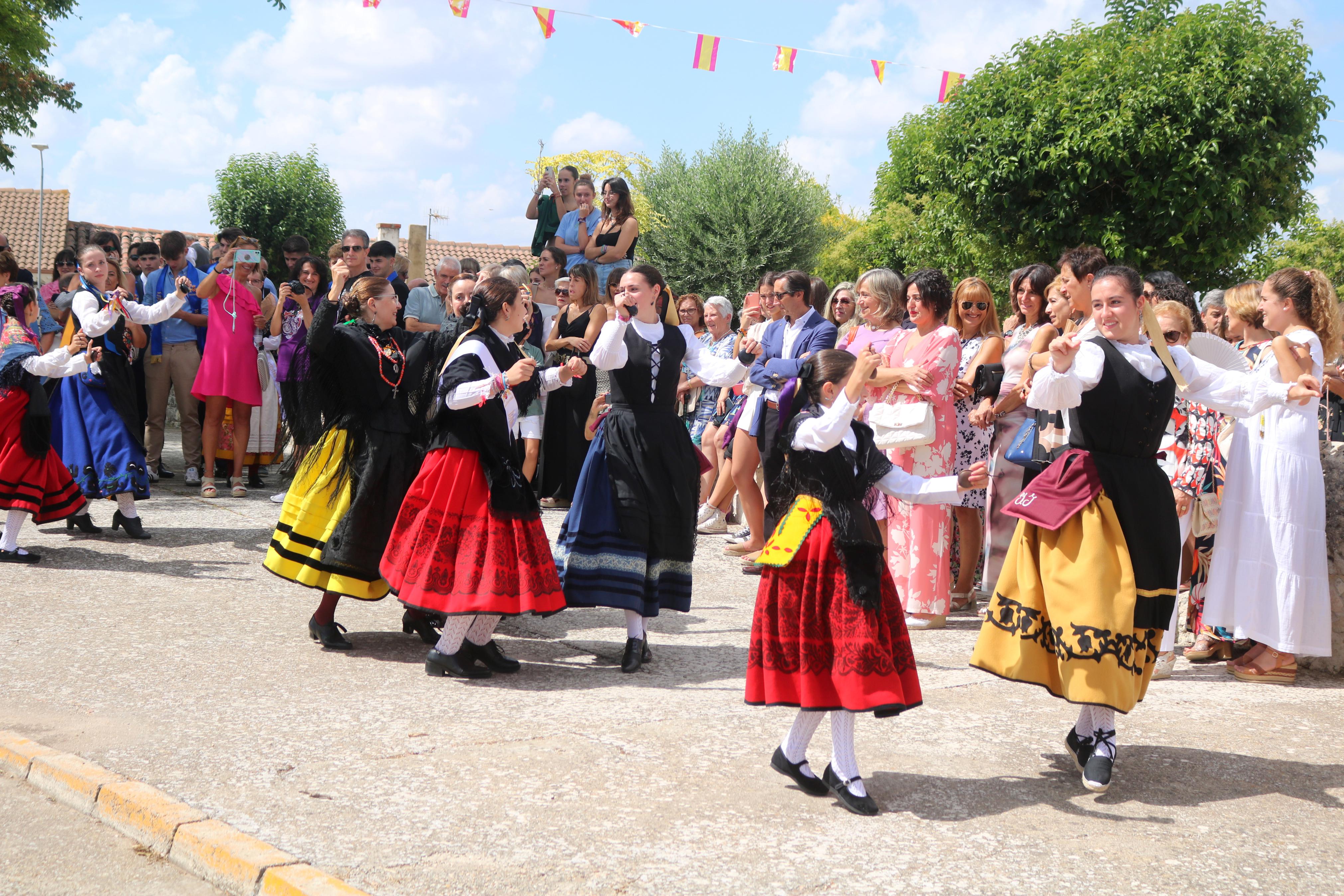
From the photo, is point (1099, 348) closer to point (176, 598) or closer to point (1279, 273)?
point (1279, 273)

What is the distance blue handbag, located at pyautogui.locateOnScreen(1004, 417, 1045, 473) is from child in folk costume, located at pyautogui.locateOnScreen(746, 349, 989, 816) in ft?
6.56

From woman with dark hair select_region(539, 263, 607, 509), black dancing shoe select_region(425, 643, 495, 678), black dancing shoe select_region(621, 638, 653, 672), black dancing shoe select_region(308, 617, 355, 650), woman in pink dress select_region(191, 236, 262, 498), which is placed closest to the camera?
black dancing shoe select_region(425, 643, 495, 678)

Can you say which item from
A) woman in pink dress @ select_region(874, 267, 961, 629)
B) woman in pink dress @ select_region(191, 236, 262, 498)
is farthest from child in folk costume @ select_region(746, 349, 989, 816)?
woman in pink dress @ select_region(191, 236, 262, 498)

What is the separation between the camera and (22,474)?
7816 millimetres

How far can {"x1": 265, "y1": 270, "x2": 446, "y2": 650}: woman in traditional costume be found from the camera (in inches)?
229

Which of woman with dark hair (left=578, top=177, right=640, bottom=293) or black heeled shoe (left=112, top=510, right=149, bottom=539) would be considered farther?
woman with dark hair (left=578, top=177, right=640, bottom=293)

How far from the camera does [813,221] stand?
110 ft

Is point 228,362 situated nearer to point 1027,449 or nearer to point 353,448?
point 353,448

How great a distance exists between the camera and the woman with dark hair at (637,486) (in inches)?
229

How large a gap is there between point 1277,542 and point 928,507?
1889mm

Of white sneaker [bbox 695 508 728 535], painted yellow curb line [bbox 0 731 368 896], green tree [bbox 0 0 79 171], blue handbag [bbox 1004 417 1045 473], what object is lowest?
painted yellow curb line [bbox 0 731 368 896]

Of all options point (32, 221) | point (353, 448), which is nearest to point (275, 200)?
point (32, 221)

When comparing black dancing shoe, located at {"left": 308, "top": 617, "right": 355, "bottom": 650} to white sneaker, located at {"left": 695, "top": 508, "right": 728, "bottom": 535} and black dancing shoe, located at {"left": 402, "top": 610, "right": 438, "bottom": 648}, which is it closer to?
black dancing shoe, located at {"left": 402, "top": 610, "right": 438, "bottom": 648}

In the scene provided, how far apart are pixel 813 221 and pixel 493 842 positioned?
103 feet
